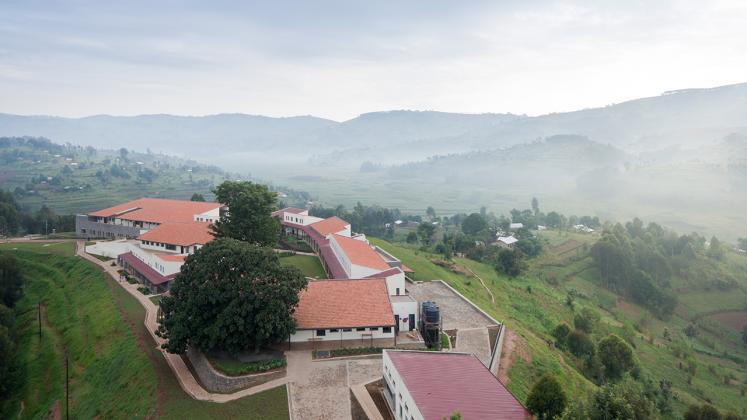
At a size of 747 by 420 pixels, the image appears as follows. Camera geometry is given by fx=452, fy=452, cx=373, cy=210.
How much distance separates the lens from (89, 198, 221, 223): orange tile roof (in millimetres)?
57094

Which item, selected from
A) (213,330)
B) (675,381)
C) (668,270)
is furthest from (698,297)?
(213,330)

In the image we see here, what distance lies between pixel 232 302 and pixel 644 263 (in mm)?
67474

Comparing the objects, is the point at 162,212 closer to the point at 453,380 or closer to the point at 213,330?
the point at 213,330

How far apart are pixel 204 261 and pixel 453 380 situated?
53.3 feet

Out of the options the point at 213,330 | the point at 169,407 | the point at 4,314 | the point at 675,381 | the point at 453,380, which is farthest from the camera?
the point at 675,381

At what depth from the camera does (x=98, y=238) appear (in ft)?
195

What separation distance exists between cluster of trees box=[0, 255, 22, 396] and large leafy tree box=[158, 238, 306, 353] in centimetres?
1334

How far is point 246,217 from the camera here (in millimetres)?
40906

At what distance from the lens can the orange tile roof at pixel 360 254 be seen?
121 ft

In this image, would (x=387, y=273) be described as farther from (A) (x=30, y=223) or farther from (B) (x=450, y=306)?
(A) (x=30, y=223)

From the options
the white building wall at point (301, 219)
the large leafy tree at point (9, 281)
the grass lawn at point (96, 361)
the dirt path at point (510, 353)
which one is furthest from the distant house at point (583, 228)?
the large leafy tree at point (9, 281)

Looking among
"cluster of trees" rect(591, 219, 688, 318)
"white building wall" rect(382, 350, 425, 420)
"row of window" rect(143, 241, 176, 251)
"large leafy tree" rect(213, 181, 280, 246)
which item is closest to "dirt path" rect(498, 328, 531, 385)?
"white building wall" rect(382, 350, 425, 420)

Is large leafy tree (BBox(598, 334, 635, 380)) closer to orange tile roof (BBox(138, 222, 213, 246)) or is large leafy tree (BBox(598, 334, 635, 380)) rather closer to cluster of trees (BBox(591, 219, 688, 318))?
cluster of trees (BBox(591, 219, 688, 318))

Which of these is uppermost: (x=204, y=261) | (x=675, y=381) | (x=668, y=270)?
(x=204, y=261)
